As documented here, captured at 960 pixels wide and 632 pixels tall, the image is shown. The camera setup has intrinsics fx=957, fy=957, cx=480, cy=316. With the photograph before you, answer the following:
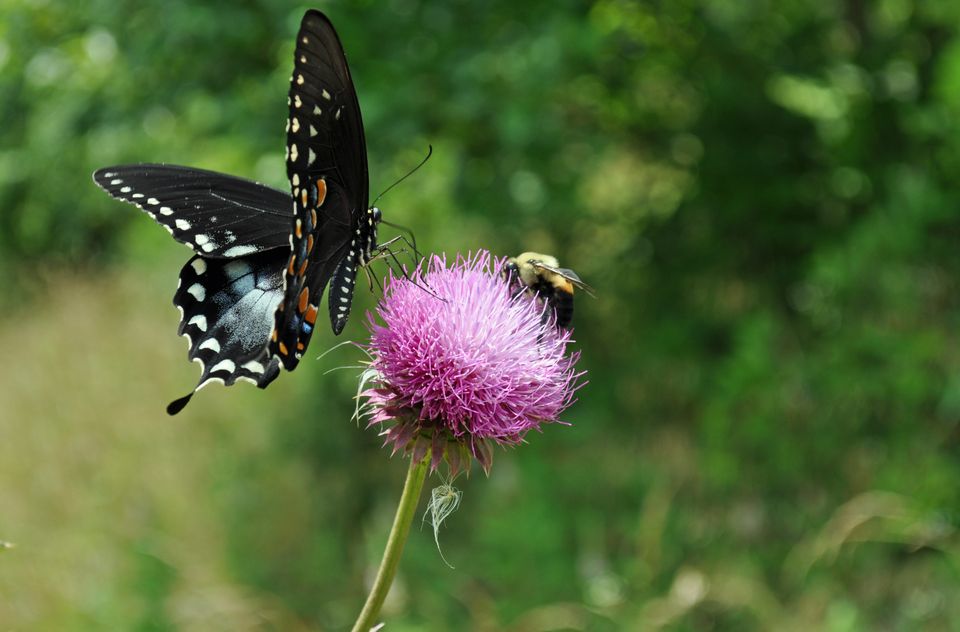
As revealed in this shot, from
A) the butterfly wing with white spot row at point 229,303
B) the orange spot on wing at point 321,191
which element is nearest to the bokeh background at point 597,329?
the butterfly wing with white spot row at point 229,303

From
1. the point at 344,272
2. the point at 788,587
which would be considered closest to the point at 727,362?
the point at 788,587

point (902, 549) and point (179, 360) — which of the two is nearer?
point (902, 549)

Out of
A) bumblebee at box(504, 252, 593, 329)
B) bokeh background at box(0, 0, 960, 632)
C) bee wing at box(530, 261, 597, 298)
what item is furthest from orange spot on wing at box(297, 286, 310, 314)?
bokeh background at box(0, 0, 960, 632)

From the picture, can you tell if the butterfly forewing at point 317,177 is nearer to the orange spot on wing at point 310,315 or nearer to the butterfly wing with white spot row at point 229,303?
the orange spot on wing at point 310,315

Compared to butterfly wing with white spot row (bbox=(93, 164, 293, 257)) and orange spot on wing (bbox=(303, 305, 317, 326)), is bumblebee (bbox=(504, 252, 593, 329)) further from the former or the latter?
butterfly wing with white spot row (bbox=(93, 164, 293, 257))

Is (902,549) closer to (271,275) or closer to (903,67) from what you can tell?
(903,67)

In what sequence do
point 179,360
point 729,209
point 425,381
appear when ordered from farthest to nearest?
point 179,360 < point 729,209 < point 425,381

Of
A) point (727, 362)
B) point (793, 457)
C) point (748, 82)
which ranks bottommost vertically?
point (793, 457)

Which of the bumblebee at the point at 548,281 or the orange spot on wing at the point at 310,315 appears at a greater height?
the bumblebee at the point at 548,281

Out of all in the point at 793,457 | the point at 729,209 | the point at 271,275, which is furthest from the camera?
the point at 729,209

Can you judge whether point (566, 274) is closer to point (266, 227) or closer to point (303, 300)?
point (303, 300)
